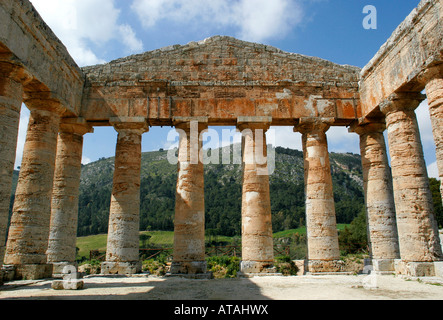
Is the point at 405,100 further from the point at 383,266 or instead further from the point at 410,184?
the point at 383,266

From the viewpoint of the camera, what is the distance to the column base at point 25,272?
11495 millimetres

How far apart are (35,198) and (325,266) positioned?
38.0ft

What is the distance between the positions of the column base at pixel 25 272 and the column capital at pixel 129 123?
21.3 ft

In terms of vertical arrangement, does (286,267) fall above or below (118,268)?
below

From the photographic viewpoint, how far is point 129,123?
51.9 ft

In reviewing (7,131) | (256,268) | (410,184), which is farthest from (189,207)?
(410,184)

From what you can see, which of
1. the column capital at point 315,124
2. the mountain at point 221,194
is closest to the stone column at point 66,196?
the column capital at point 315,124

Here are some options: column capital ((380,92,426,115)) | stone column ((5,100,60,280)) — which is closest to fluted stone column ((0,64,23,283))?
stone column ((5,100,60,280))

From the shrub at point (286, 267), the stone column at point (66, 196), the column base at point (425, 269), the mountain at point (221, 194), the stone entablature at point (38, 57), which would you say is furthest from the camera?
the mountain at point (221, 194)

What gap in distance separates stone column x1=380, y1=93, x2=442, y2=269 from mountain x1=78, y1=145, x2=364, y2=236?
44083mm

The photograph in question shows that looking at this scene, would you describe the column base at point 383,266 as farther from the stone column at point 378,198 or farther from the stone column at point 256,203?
the stone column at point 256,203
